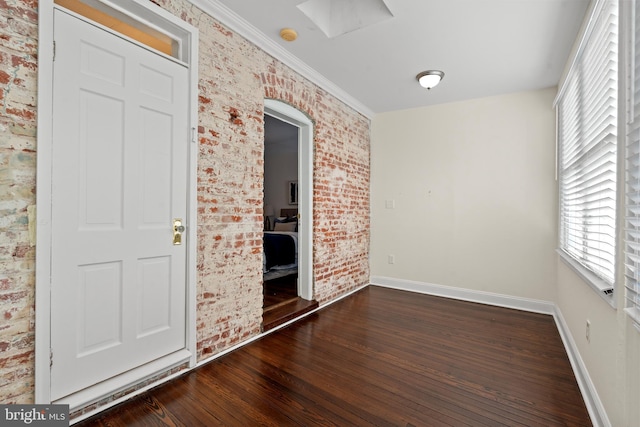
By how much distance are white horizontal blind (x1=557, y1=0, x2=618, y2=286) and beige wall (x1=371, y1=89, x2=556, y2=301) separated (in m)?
0.67

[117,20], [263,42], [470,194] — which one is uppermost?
[263,42]

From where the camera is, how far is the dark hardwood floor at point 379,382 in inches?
65.9

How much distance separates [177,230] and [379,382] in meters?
1.73

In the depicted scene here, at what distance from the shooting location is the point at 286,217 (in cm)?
705

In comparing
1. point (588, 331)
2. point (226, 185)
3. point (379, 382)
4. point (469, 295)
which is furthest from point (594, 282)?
point (226, 185)

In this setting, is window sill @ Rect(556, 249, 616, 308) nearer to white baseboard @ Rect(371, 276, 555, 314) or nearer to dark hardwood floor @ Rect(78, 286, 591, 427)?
dark hardwood floor @ Rect(78, 286, 591, 427)

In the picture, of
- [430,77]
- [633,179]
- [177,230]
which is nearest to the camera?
[633,179]

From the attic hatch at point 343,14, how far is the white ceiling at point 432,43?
0.05m

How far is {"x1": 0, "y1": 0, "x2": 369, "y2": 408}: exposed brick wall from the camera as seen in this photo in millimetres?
1414

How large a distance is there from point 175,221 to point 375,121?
3.57 m

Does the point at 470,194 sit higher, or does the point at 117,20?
the point at 117,20

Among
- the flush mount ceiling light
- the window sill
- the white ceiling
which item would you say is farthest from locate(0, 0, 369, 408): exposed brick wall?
the window sill

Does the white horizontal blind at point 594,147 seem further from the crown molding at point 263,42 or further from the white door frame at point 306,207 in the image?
the white door frame at point 306,207

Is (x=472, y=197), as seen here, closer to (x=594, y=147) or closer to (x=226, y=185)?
(x=594, y=147)
